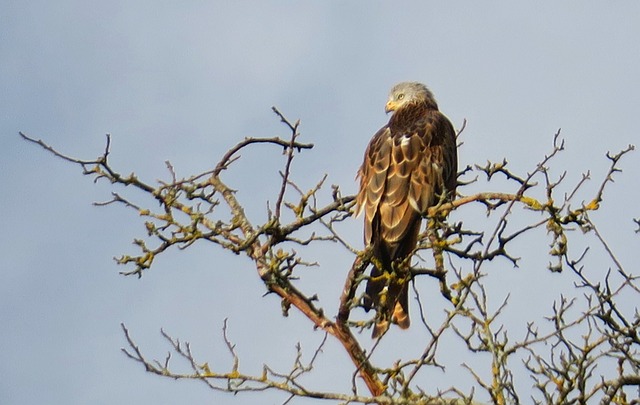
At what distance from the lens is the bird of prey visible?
25.1 ft

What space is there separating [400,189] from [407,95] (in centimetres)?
252

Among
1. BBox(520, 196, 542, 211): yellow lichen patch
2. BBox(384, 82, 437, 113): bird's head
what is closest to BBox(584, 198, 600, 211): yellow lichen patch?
BBox(520, 196, 542, 211): yellow lichen patch

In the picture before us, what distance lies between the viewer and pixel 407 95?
36.3 ft

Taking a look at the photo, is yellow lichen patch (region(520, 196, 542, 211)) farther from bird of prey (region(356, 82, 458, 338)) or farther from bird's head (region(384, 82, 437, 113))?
bird's head (region(384, 82, 437, 113))

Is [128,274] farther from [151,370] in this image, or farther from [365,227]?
[365,227]

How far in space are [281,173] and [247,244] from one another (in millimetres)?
517

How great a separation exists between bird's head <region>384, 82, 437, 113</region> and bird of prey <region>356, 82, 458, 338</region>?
2.96 ft

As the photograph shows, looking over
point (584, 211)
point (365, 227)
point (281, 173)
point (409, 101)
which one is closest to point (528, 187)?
point (584, 211)

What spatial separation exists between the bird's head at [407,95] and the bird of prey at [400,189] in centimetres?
90

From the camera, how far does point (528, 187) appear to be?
21.7ft

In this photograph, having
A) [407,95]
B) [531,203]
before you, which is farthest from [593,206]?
[407,95]

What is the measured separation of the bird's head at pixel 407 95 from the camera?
1100cm

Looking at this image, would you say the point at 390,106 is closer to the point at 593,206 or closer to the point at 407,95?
the point at 407,95

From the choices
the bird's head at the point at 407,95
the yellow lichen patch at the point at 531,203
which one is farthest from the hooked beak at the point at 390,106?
the yellow lichen patch at the point at 531,203
